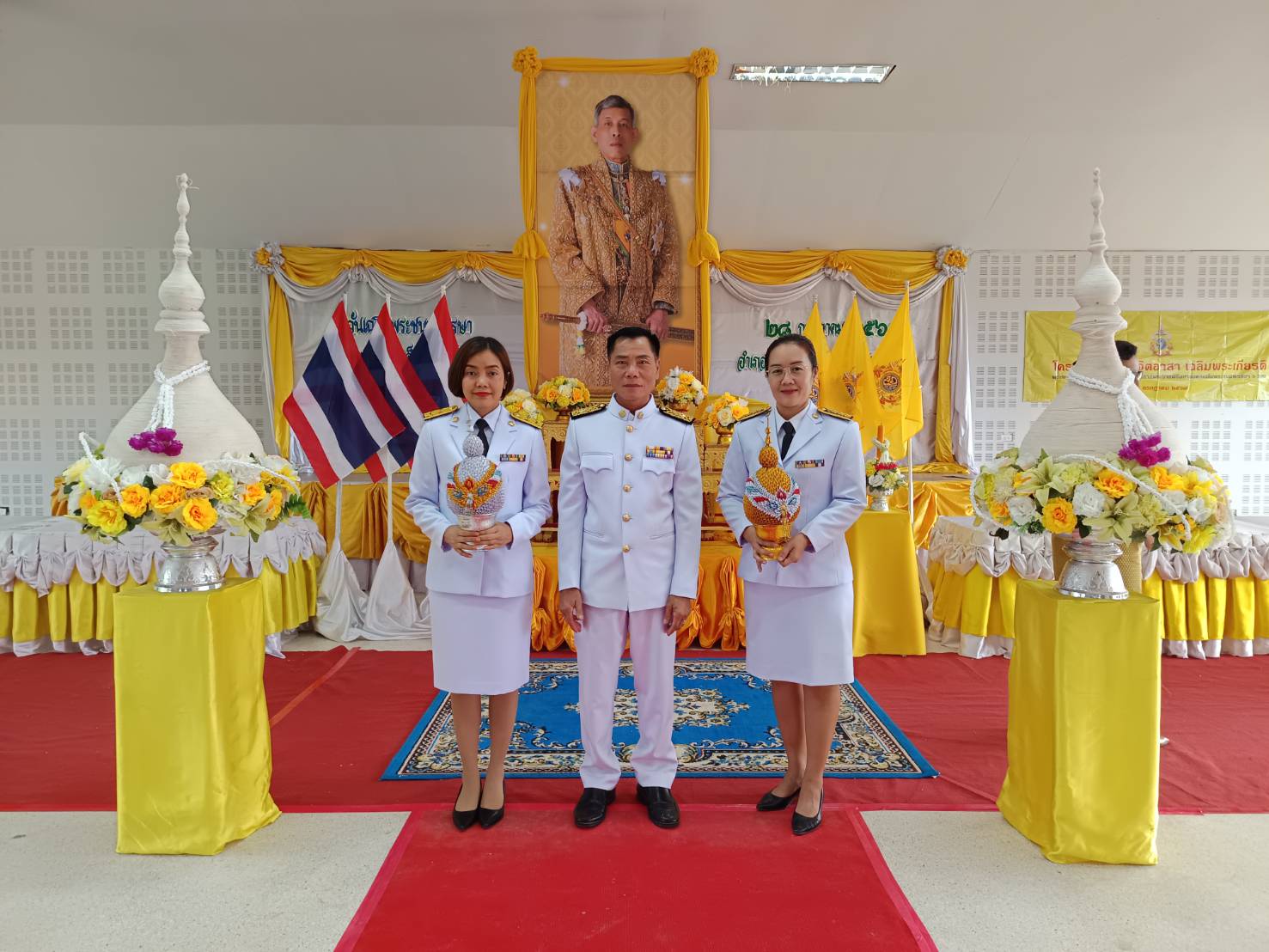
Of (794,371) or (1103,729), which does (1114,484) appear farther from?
(794,371)

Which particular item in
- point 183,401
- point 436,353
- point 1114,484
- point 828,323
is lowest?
point 1114,484

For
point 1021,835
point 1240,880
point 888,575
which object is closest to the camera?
point 1240,880

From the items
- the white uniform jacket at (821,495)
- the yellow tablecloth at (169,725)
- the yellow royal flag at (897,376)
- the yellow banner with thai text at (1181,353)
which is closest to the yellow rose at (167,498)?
the yellow tablecloth at (169,725)

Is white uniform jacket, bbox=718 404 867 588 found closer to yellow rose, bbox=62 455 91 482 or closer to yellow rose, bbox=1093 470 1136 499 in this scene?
yellow rose, bbox=1093 470 1136 499

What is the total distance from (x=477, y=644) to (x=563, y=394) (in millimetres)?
2384

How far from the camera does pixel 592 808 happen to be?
8.42 ft

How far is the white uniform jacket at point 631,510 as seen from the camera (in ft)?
8.34

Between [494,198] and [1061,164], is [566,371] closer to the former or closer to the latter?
[494,198]

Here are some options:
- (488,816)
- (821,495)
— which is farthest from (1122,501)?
(488,816)

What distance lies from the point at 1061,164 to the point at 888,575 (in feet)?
14.6

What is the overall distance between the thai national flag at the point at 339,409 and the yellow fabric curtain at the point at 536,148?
109 cm

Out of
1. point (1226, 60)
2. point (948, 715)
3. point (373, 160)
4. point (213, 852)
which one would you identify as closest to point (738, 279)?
point (373, 160)

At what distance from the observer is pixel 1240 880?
2.28 m

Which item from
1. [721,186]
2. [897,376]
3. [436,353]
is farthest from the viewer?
[721,186]
